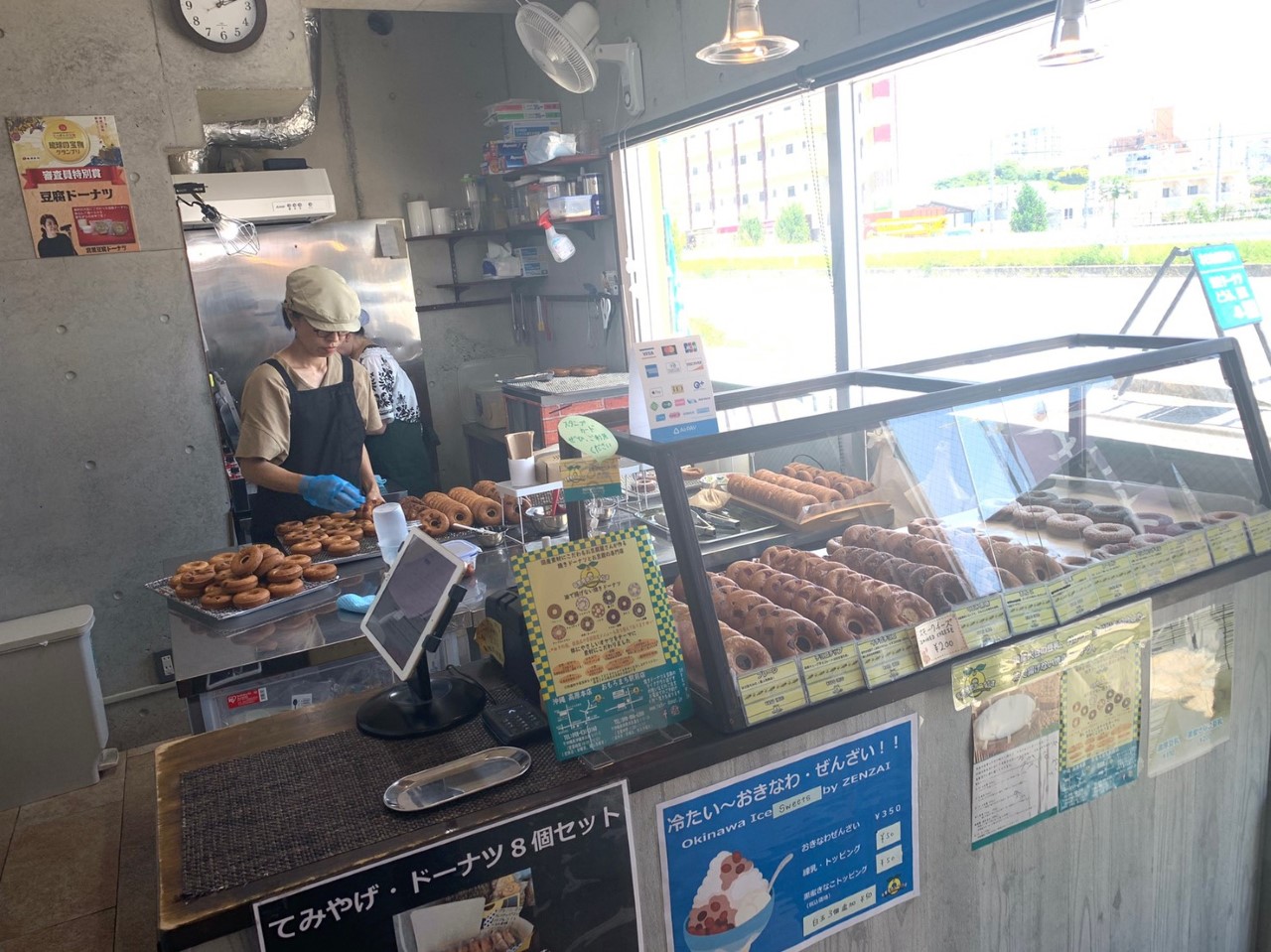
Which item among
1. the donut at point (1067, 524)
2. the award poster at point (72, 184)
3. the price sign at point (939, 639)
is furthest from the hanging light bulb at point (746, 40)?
the award poster at point (72, 184)

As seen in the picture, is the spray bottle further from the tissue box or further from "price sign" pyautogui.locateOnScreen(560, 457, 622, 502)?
"price sign" pyautogui.locateOnScreen(560, 457, 622, 502)

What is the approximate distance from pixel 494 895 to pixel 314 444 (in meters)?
2.69

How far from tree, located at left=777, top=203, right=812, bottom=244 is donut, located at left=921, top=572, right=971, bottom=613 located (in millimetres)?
2768

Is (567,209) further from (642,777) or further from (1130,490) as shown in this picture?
(642,777)

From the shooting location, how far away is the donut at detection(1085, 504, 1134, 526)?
1897 millimetres

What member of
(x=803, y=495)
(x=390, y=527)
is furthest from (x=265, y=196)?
(x=803, y=495)

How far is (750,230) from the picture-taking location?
181 inches

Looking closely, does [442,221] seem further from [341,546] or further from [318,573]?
[318,573]

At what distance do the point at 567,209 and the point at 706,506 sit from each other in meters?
3.18

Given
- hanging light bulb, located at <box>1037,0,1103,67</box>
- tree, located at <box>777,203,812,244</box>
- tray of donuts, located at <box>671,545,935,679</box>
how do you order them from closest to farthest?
tray of donuts, located at <box>671,545,935,679</box>
hanging light bulb, located at <box>1037,0,1103,67</box>
tree, located at <box>777,203,812,244</box>

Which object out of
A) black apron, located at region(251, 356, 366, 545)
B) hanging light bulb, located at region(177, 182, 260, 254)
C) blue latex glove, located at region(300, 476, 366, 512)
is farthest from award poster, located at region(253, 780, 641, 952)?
hanging light bulb, located at region(177, 182, 260, 254)

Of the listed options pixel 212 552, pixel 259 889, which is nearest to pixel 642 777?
pixel 259 889

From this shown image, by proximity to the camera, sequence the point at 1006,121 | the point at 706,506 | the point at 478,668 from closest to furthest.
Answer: the point at 478,668 → the point at 706,506 → the point at 1006,121

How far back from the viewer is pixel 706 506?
2.55 m
